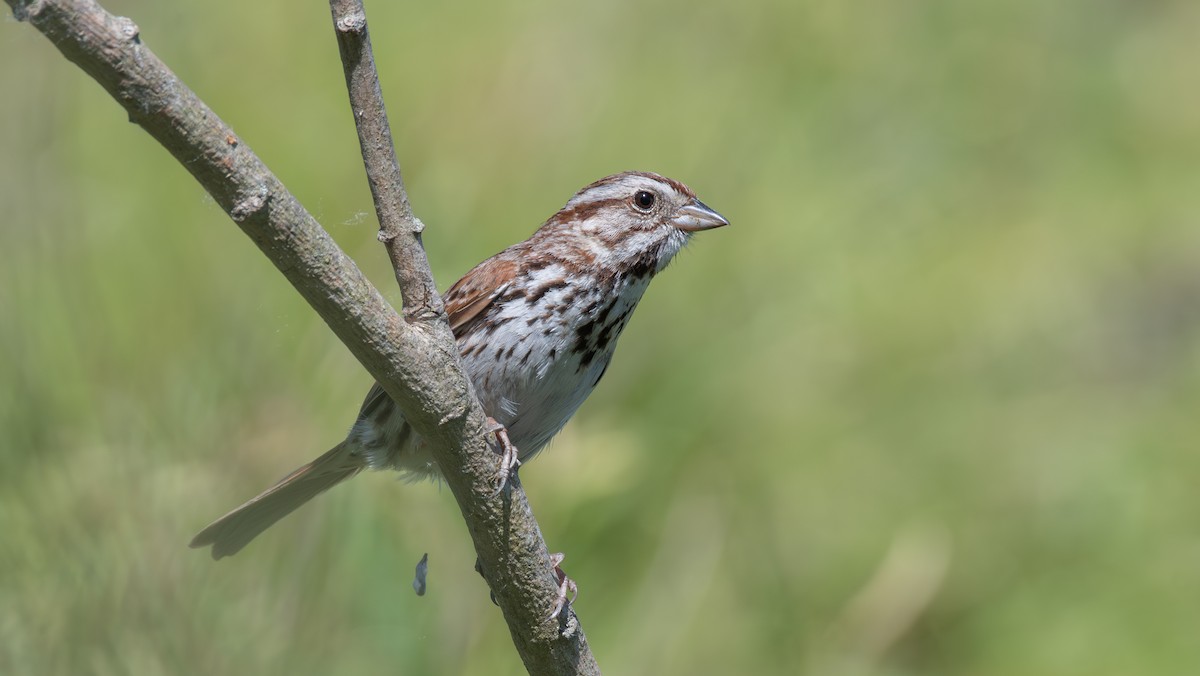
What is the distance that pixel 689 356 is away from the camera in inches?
136

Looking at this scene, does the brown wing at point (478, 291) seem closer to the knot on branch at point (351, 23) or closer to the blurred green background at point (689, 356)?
the blurred green background at point (689, 356)

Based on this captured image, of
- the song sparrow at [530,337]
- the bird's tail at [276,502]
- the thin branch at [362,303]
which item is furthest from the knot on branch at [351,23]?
the bird's tail at [276,502]

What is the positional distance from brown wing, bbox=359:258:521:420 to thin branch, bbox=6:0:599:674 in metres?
0.66

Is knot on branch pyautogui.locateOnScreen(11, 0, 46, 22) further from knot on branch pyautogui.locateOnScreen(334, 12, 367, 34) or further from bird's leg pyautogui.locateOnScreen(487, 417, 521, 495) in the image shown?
bird's leg pyautogui.locateOnScreen(487, 417, 521, 495)

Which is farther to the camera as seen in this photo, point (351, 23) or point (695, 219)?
point (695, 219)

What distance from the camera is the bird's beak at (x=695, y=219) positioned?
264cm

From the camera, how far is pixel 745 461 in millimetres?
3557

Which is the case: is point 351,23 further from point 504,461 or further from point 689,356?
point 689,356

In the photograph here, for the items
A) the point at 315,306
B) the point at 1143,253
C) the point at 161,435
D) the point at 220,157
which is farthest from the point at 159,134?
the point at 1143,253

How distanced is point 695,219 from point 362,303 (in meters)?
1.22

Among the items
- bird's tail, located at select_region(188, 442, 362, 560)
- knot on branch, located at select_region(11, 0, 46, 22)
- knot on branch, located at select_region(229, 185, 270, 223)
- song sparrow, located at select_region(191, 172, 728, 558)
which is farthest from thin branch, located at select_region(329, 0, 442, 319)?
bird's tail, located at select_region(188, 442, 362, 560)

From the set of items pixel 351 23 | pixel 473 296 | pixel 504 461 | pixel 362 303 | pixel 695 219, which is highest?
pixel 695 219

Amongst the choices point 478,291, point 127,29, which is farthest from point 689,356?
point 127,29

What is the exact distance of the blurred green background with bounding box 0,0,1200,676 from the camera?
2537 mm
